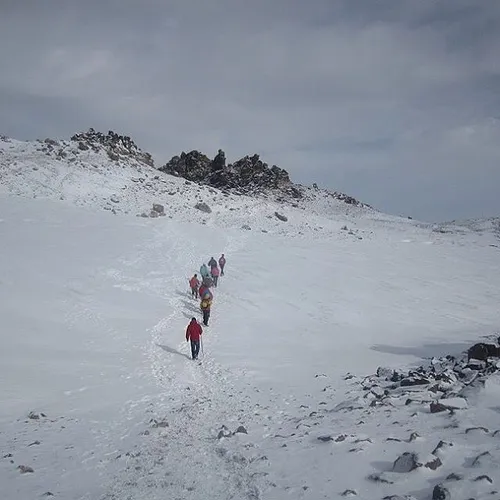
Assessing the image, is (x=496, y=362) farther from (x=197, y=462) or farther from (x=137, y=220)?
(x=137, y=220)

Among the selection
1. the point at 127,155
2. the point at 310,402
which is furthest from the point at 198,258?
the point at 127,155

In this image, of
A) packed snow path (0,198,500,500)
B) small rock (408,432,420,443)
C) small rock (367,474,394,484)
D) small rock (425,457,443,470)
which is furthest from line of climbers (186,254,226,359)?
small rock (425,457,443,470)

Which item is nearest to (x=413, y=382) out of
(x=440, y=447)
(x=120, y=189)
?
(x=440, y=447)

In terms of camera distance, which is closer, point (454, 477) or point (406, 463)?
point (454, 477)

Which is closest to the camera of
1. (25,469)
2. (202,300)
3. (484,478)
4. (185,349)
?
(484,478)

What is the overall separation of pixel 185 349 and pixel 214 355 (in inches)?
42.0

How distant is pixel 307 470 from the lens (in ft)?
21.6

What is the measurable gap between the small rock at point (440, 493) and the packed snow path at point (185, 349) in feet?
2.26

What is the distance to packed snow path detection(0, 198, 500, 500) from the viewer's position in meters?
7.00

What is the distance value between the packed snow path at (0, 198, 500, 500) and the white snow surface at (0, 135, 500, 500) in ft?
0.19

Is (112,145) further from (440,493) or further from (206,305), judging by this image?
(440,493)

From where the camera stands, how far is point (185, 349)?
15.0 meters

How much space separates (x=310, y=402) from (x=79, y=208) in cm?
3005

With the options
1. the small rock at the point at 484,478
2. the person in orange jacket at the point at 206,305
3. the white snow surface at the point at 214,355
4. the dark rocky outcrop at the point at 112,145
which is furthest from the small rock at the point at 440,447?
the dark rocky outcrop at the point at 112,145
